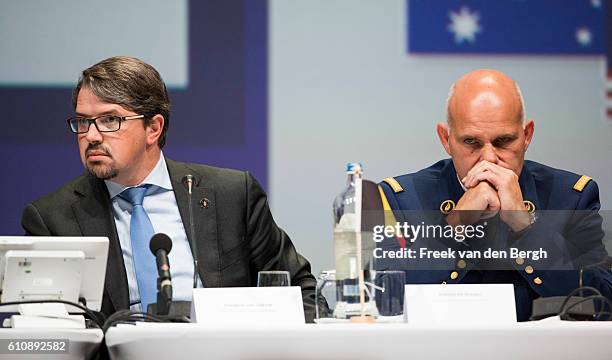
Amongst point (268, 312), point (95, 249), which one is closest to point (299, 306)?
point (268, 312)

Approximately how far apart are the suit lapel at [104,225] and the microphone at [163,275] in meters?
0.66

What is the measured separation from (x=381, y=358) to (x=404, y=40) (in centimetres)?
256

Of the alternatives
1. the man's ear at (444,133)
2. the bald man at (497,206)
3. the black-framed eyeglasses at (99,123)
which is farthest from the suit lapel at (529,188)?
the black-framed eyeglasses at (99,123)

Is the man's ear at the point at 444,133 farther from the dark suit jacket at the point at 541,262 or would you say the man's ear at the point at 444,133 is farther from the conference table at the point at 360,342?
the conference table at the point at 360,342

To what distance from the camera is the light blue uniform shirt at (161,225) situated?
3334 millimetres

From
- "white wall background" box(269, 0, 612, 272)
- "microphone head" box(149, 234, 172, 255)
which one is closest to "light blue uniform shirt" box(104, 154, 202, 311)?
"microphone head" box(149, 234, 172, 255)

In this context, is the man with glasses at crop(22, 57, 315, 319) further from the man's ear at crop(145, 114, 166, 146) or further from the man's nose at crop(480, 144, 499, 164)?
Result: the man's nose at crop(480, 144, 499, 164)

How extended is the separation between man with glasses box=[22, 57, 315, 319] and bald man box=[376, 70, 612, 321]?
53 centimetres

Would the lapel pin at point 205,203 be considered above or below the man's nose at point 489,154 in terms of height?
below

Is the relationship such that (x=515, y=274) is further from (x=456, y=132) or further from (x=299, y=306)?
(x=456, y=132)

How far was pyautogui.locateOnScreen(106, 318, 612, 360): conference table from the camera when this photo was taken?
2.14 metres

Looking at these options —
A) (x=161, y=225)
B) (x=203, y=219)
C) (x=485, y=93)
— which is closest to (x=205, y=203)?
(x=203, y=219)

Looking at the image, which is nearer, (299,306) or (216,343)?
(216,343)

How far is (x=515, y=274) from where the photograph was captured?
2732 millimetres
